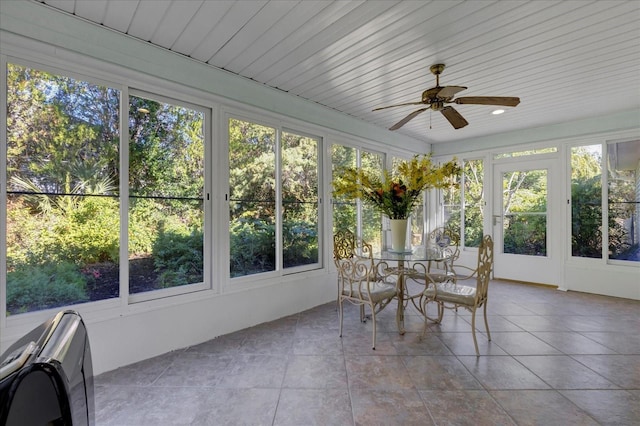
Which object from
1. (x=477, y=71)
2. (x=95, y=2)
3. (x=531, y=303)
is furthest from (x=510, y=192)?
(x=95, y=2)

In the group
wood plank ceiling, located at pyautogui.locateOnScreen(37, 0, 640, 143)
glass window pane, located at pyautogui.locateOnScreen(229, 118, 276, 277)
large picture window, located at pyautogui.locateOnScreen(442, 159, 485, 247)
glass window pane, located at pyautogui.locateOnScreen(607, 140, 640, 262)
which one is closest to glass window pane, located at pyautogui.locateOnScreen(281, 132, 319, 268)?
glass window pane, located at pyautogui.locateOnScreen(229, 118, 276, 277)

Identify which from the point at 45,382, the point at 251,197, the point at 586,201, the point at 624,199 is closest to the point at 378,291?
the point at 251,197

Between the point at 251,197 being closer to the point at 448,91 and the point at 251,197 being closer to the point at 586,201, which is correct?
the point at 448,91

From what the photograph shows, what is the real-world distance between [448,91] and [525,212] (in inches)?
150

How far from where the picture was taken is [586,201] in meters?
4.37

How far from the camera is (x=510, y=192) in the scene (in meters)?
5.10

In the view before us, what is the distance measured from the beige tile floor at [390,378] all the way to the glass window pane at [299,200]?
0.88m

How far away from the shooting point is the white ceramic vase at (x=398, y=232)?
3010mm

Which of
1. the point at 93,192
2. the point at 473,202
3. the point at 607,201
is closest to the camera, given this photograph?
the point at 93,192

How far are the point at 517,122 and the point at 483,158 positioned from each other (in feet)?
3.10

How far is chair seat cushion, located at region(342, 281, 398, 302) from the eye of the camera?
276 cm

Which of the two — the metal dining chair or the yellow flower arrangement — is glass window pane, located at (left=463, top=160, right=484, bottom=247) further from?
the metal dining chair

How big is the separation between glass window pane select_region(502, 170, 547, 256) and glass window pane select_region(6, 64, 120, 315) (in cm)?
565

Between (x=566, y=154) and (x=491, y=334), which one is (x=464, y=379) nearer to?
(x=491, y=334)
